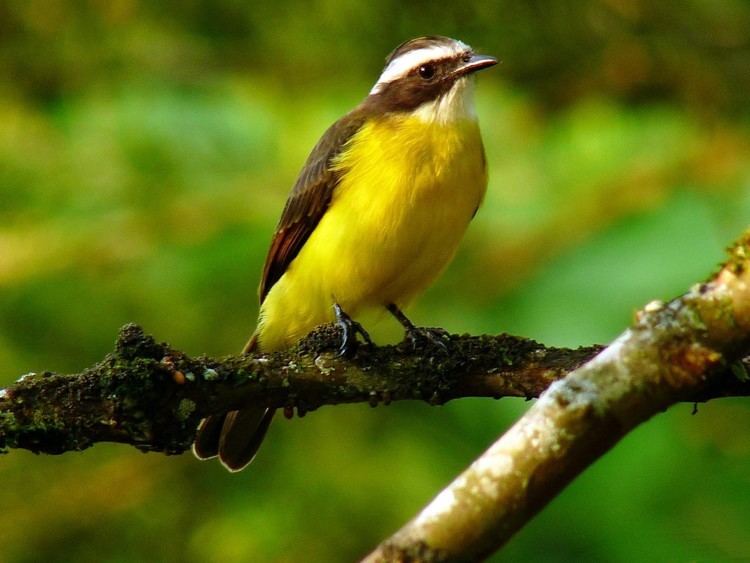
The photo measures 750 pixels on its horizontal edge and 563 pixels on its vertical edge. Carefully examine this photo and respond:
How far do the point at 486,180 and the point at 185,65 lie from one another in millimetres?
2288

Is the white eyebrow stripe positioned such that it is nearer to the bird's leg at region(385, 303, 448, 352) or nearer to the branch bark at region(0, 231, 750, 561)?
the bird's leg at region(385, 303, 448, 352)

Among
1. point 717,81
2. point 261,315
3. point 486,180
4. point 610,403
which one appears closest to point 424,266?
point 486,180

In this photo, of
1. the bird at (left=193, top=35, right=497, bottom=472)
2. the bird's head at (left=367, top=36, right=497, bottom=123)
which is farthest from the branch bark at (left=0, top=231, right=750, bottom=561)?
the bird's head at (left=367, top=36, right=497, bottom=123)

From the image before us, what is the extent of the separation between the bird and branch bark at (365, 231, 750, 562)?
81.0 inches

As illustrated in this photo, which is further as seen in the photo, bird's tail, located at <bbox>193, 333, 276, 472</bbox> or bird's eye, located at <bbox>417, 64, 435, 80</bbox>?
bird's eye, located at <bbox>417, 64, 435, 80</bbox>

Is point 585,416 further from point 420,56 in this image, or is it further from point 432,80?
point 420,56

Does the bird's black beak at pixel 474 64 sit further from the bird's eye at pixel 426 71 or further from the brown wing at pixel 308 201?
the brown wing at pixel 308 201

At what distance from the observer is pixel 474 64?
5.01 meters

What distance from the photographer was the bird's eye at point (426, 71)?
202 inches

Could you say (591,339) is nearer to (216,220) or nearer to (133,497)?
(216,220)

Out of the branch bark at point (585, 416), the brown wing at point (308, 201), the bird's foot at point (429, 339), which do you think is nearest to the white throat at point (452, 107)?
the brown wing at point (308, 201)

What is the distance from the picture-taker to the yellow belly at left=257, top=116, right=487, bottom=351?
14.9ft

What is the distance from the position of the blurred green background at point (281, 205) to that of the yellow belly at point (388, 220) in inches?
26.3

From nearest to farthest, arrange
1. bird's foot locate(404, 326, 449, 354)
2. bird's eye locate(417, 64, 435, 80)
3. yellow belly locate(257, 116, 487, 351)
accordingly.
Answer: bird's foot locate(404, 326, 449, 354) → yellow belly locate(257, 116, 487, 351) → bird's eye locate(417, 64, 435, 80)
